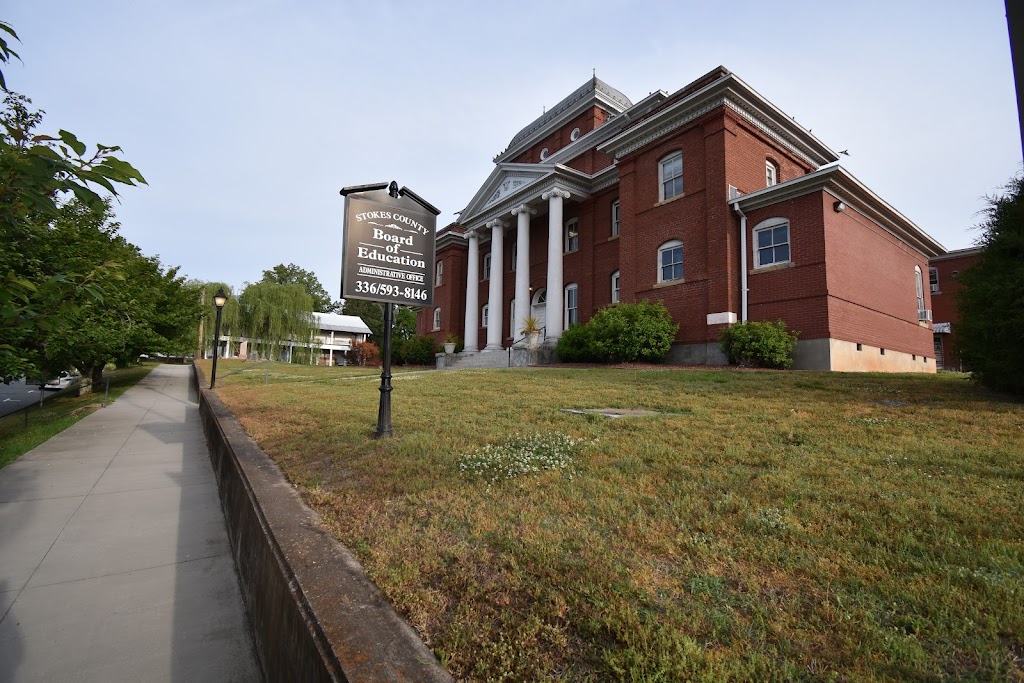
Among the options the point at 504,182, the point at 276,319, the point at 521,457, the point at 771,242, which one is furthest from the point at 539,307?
the point at 276,319

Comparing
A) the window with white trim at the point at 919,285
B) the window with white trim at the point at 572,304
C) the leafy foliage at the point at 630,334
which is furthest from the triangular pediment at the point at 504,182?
the window with white trim at the point at 919,285

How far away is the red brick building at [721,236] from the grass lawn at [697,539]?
1001 centimetres

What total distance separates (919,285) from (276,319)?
38.7 m

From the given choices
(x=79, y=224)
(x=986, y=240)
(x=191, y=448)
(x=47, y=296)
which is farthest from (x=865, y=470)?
(x=79, y=224)

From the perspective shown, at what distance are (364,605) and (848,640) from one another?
206 cm

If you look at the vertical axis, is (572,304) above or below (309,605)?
above

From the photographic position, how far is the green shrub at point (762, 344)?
46.9 ft

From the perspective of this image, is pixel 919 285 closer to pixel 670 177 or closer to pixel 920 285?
pixel 920 285

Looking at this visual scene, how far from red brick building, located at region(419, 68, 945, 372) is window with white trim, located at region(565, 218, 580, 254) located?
3.3 inches

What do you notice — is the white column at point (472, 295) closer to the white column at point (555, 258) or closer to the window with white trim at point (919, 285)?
the white column at point (555, 258)

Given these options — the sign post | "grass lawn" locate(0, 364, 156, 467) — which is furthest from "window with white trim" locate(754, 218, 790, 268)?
"grass lawn" locate(0, 364, 156, 467)

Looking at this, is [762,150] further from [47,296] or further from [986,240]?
[47,296]

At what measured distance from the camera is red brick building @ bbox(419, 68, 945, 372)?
15.4 meters

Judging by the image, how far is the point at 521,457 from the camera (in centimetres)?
478
